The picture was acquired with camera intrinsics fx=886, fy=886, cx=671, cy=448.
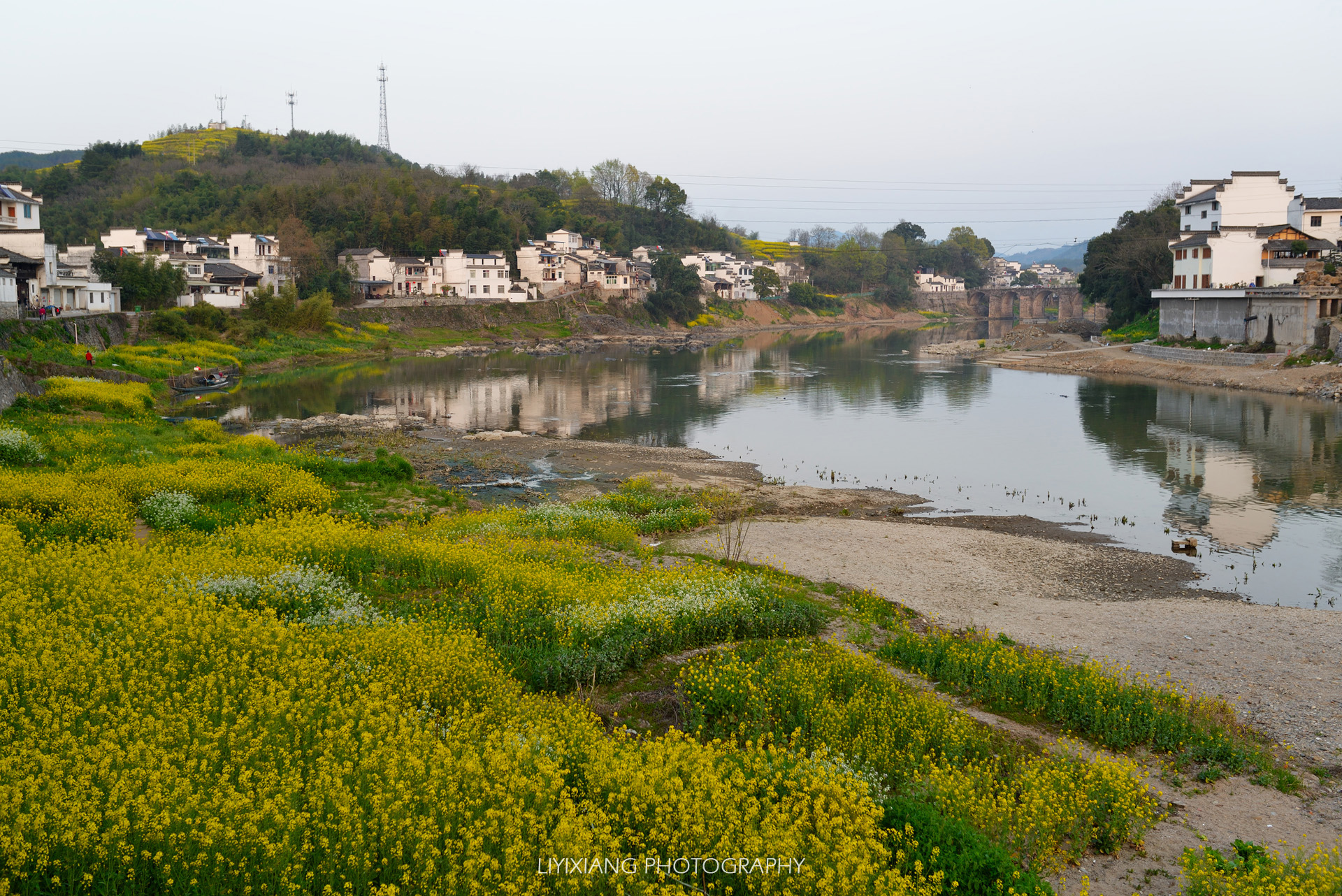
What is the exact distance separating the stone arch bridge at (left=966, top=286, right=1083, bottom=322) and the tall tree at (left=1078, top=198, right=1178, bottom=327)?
Answer: 169 feet

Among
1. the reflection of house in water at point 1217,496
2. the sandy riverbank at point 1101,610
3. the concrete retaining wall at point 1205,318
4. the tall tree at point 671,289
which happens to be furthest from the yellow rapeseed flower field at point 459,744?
the tall tree at point 671,289

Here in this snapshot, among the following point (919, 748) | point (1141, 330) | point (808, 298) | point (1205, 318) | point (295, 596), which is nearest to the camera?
point (919, 748)

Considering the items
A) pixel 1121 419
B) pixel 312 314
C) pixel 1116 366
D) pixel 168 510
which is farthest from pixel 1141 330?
pixel 168 510

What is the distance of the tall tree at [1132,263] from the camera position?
2530 inches

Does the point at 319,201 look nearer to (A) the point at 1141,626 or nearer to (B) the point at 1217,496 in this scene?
(B) the point at 1217,496

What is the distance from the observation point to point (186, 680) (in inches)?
320

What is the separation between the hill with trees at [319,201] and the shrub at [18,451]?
190 feet

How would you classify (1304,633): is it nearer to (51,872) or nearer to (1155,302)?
(51,872)

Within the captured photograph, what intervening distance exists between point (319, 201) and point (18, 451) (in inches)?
2965

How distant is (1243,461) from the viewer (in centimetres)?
2970

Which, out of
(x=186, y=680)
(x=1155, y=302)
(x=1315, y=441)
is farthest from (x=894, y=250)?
(x=186, y=680)

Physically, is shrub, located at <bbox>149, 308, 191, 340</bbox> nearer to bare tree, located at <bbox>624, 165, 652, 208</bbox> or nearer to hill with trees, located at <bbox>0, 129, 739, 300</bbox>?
hill with trees, located at <bbox>0, 129, 739, 300</bbox>

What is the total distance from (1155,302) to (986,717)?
217 ft

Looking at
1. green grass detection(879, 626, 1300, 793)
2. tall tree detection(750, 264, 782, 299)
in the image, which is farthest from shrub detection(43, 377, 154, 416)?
tall tree detection(750, 264, 782, 299)
